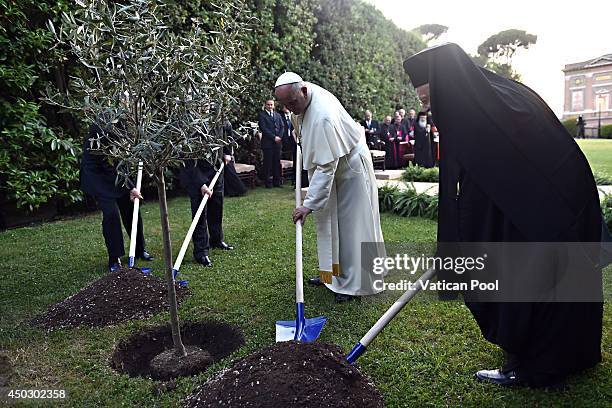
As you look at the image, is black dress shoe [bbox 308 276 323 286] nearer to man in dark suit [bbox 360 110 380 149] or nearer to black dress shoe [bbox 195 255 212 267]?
black dress shoe [bbox 195 255 212 267]

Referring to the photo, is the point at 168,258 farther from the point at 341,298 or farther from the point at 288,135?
the point at 288,135

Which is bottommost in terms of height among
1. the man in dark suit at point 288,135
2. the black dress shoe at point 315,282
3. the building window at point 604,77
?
the black dress shoe at point 315,282

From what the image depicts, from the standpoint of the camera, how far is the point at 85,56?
2.77 metres

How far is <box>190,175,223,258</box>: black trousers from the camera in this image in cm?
557

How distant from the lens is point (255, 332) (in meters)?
3.71

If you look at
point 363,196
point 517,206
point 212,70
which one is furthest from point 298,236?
point 517,206

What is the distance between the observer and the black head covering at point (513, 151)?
101 inches

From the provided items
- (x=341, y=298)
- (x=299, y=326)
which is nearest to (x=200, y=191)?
(x=341, y=298)

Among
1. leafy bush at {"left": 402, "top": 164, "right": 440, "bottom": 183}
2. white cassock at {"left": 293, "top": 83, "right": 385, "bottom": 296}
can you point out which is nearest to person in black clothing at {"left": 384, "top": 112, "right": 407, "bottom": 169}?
leafy bush at {"left": 402, "top": 164, "right": 440, "bottom": 183}

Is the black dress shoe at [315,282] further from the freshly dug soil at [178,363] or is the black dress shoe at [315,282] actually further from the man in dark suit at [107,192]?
the man in dark suit at [107,192]

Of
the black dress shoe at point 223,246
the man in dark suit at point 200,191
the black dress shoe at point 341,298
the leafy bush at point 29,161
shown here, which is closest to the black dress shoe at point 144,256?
the man in dark suit at point 200,191

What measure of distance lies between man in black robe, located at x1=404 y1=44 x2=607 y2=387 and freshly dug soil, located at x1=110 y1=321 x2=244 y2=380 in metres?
1.91

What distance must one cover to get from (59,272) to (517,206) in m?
4.89

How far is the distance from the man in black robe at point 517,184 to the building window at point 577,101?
213 ft
